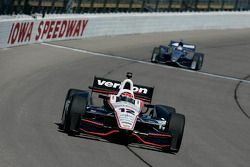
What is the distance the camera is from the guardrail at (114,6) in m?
32.2

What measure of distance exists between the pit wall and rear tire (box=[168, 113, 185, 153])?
14.7 m

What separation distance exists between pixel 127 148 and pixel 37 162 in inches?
102

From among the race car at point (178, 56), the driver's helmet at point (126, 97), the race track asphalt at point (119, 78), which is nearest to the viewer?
the race track asphalt at point (119, 78)

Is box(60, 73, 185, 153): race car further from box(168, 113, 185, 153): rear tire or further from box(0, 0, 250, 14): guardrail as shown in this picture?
box(0, 0, 250, 14): guardrail

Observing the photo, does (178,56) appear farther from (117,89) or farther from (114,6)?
(117,89)

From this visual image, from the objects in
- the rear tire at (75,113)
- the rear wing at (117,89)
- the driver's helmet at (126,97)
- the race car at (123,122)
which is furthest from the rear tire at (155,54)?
the rear tire at (75,113)

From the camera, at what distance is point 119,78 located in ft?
81.6

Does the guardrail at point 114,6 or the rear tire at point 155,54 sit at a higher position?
the guardrail at point 114,6

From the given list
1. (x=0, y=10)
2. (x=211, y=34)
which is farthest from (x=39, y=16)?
(x=211, y=34)

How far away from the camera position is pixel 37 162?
38.5 feet

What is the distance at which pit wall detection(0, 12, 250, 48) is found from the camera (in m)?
Answer: 29.2

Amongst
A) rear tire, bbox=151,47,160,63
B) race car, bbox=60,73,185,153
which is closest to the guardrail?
rear tire, bbox=151,47,160,63

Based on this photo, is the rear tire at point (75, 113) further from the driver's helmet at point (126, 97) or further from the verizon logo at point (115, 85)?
the verizon logo at point (115, 85)

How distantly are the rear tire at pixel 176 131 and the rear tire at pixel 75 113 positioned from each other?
1.75 m
